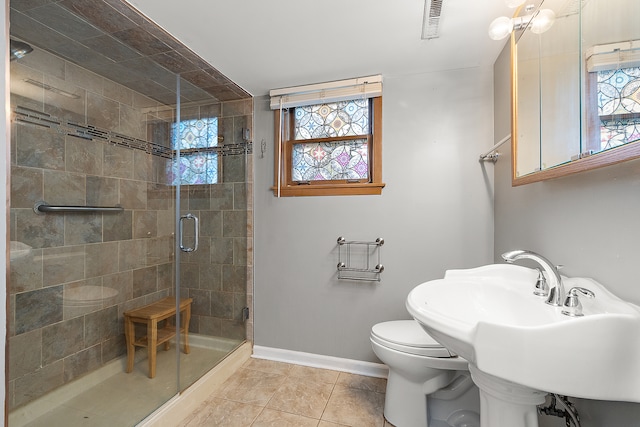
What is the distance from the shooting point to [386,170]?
6.48 feet

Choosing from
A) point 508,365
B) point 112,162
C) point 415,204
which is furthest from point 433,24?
point 112,162

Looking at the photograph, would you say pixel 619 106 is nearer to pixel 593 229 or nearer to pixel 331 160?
pixel 593 229

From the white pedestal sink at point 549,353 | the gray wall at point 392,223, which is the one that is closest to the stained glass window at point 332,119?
the gray wall at point 392,223

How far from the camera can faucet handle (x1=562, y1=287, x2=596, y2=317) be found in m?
0.81

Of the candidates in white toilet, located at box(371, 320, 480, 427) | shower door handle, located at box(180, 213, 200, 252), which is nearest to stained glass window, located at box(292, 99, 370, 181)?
shower door handle, located at box(180, 213, 200, 252)

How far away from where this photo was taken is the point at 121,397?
1593mm

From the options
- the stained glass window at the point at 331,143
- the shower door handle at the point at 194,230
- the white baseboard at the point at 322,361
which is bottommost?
the white baseboard at the point at 322,361

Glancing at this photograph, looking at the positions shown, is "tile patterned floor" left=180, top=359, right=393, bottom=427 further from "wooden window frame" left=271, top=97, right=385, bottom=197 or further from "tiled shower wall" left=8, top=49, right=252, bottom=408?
"wooden window frame" left=271, top=97, right=385, bottom=197

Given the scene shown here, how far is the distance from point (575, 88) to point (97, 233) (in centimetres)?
255

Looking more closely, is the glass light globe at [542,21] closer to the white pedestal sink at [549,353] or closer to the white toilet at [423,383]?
the white pedestal sink at [549,353]

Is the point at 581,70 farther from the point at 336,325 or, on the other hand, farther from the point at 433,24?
the point at 336,325

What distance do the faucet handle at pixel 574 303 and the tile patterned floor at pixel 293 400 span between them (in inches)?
45.9

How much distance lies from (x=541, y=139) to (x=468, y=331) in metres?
0.90

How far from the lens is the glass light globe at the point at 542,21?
1.06 meters
